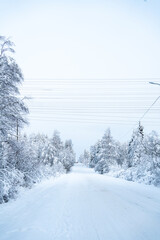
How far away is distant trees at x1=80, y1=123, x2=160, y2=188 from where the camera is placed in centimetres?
1684

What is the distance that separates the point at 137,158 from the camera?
3488cm

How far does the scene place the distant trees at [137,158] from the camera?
55.3ft

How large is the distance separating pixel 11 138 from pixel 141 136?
31637mm

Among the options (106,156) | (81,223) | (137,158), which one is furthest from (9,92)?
(106,156)

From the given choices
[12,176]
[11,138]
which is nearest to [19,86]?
[11,138]

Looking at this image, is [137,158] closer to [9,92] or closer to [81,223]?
[9,92]

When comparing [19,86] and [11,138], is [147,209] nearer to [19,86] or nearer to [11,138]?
[11,138]

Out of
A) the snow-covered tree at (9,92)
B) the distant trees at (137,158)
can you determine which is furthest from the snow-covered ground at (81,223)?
the distant trees at (137,158)

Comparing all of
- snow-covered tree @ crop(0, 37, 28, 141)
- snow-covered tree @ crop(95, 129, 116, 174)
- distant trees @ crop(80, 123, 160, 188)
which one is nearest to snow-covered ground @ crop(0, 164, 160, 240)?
snow-covered tree @ crop(0, 37, 28, 141)

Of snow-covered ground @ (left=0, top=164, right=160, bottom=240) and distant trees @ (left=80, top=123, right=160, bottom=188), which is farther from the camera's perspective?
distant trees @ (left=80, top=123, right=160, bottom=188)

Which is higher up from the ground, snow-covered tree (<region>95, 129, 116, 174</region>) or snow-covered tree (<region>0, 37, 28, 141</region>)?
snow-covered tree (<region>0, 37, 28, 141</region>)

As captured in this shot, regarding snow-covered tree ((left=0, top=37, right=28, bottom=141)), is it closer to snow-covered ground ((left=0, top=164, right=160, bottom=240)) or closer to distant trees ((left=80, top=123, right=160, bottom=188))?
snow-covered ground ((left=0, top=164, right=160, bottom=240))

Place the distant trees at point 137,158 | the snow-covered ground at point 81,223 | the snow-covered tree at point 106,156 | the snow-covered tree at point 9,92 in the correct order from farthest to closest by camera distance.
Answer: the snow-covered tree at point 106,156 < the distant trees at point 137,158 < the snow-covered tree at point 9,92 < the snow-covered ground at point 81,223

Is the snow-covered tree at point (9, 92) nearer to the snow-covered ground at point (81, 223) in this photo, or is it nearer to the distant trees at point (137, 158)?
the snow-covered ground at point (81, 223)
